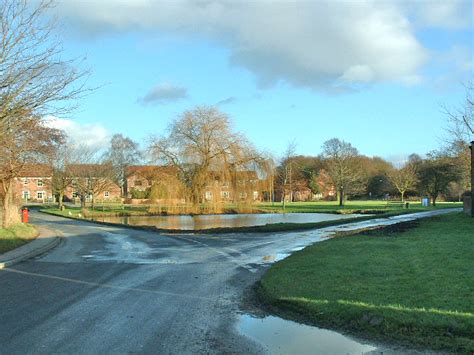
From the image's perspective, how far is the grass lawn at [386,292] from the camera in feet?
19.8

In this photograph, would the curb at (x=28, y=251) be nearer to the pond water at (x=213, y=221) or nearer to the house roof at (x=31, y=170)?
the house roof at (x=31, y=170)

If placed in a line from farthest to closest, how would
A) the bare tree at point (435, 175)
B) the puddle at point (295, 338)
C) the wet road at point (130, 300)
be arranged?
the bare tree at point (435, 175) → the wet road at point (130, 300) → the puddle at point (295, 338)

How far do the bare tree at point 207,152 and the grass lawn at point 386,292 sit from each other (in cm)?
2989

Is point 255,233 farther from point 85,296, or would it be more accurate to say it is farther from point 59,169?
point 59,169

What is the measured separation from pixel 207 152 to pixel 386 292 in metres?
36.1

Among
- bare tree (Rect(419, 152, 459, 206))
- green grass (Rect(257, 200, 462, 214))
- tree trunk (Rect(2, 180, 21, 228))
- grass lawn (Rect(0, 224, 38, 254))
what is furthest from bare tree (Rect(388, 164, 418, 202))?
grass lawn (Rect(0, 224, 38, 254))

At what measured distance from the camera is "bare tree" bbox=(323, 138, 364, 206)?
67438mm

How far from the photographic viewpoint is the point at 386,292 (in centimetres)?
789

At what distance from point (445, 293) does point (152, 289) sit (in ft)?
18.4

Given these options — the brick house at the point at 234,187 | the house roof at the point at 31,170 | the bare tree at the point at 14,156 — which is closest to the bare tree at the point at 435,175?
the brick house at the point at 234,187

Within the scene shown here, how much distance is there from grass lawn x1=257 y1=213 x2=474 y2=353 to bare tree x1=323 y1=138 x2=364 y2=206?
54.8 meters

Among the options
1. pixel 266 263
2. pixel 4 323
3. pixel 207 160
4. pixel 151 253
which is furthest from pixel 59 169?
pixel 4 323

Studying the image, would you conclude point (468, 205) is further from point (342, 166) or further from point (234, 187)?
point (342, 166)

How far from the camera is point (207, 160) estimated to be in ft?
142
